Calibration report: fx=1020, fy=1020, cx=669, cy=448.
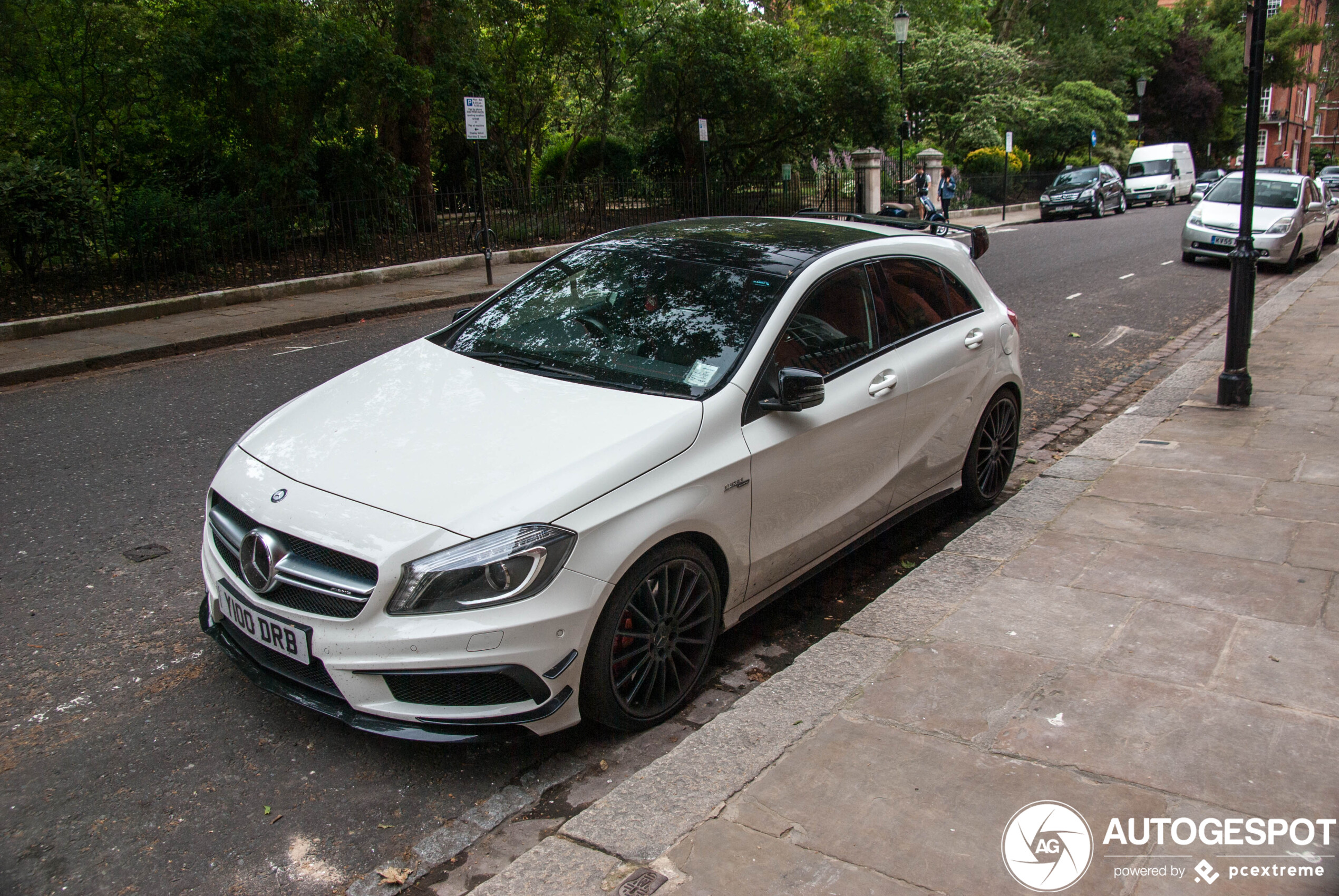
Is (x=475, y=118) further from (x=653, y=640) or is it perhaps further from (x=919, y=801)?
(x=919, y=801)

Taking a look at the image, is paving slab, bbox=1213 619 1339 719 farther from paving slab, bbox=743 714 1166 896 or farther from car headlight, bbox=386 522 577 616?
car headlight, bbox=386 522 577 616

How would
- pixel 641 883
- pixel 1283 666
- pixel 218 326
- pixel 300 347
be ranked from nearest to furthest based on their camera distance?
pixel 641 883 → pixel 1283 666 → pixel 300 347 → pixel 218 326

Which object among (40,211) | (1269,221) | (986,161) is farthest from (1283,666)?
(986,161)

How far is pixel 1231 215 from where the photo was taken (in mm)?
17234

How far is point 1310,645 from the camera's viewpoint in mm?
3840

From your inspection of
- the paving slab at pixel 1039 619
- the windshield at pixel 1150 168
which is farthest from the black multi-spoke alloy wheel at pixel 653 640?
the windshield at pixel 1150 168

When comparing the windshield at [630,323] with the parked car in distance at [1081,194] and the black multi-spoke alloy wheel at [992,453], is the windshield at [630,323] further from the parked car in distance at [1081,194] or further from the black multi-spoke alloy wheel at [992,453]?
the parked car in distance at [1081,194]

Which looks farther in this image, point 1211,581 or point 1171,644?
point 1211,581

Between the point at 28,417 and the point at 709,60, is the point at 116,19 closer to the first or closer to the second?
the point at 28,417

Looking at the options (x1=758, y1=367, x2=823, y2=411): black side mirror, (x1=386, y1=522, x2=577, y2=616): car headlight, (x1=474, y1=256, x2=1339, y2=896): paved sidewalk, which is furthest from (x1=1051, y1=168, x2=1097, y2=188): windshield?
(x1=386, y1=522, x2=577, y2=616): car headlight

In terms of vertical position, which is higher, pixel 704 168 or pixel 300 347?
pixel 704 168

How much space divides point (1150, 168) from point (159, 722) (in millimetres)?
43291

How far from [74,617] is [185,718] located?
3.77ft

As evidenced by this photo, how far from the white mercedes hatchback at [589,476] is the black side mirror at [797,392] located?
0.05 ft
